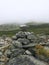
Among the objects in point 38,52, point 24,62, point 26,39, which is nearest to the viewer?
point 24,62

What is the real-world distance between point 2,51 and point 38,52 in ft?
17.4

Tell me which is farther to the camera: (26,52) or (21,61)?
(26,52)

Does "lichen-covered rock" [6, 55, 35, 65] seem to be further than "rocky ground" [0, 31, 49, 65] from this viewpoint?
No

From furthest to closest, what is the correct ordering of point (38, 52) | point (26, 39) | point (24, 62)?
point (26, 39) → point (38, 52) → point (24, 62)

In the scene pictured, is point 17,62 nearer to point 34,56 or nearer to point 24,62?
point 24,62

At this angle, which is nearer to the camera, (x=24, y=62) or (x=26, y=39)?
(x=24, y=62)

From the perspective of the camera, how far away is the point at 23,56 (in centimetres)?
2891

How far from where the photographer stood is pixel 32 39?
3269 centimetres

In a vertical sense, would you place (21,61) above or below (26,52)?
below

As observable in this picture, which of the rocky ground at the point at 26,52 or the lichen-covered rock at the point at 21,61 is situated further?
the rocky ground at the point at 26,52

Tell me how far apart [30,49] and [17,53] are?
1.86 meters

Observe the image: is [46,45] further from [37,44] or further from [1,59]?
[1,59]

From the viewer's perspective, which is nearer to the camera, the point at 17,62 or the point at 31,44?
the point at 17,62

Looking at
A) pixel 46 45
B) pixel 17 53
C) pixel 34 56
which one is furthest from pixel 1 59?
pixel 46 45
